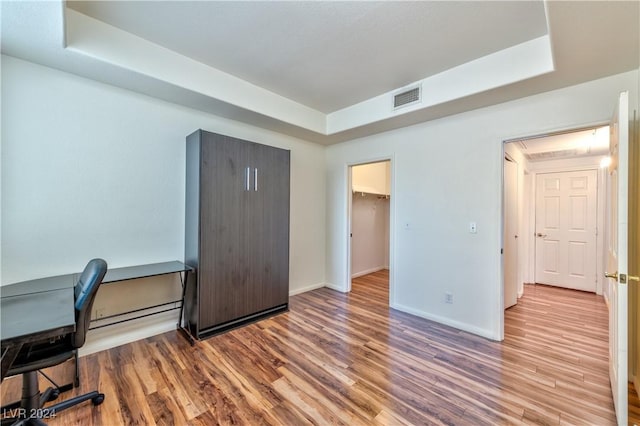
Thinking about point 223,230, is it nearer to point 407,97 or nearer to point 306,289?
point 306,289

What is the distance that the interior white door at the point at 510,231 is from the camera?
11.5 feet

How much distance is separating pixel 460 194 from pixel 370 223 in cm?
283

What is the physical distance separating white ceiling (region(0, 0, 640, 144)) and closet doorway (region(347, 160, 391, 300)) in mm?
2325

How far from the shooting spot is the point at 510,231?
145 inches

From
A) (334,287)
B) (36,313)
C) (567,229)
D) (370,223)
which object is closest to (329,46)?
(36,313)

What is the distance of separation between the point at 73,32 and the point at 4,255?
5.93 feet

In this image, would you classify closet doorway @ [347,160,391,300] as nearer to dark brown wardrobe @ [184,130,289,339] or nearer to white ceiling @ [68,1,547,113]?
dark brown wardrobe @ [184,130,289,339]

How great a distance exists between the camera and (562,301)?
13.0ft

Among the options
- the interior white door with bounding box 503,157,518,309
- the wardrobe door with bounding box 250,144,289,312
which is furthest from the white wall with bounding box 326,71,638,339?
the wardrobe door with bounding box 250,144,289,312

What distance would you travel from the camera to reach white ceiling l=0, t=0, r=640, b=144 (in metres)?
1.80

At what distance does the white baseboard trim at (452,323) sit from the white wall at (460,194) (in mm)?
10

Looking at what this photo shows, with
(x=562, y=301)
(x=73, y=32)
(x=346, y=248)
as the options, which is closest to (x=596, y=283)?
(x=562, y=301)

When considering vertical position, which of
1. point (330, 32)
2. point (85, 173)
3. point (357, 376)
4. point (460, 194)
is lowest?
point (357, 376)

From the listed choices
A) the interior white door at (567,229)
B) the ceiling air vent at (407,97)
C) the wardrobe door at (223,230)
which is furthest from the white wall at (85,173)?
the interior white door at (567,229)
